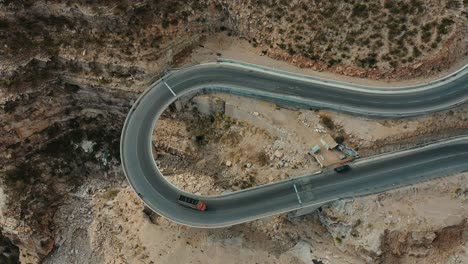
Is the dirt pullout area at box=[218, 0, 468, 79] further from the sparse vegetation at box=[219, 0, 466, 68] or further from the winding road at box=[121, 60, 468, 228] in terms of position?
the winding road at box=[121, 60, 468, 228]

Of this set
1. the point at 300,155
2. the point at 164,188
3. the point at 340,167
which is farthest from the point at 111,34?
the point at 340,167

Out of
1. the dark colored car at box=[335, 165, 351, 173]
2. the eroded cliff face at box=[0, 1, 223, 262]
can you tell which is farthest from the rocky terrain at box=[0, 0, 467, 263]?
the dark colored car at box=[335, 165, 351, 173]

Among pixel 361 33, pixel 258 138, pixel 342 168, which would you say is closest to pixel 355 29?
pixel 361 33

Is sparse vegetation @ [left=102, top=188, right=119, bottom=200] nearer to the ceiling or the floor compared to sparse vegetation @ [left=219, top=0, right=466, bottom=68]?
nearer to the floor

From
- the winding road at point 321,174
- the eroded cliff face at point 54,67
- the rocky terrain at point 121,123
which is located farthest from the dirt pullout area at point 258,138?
the eroded cliff face at point 54,67

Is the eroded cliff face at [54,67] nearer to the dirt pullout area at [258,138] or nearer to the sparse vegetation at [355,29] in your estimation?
the dirt pullout area at [258,138]

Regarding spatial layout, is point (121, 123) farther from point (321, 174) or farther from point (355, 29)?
point (355, 29)
